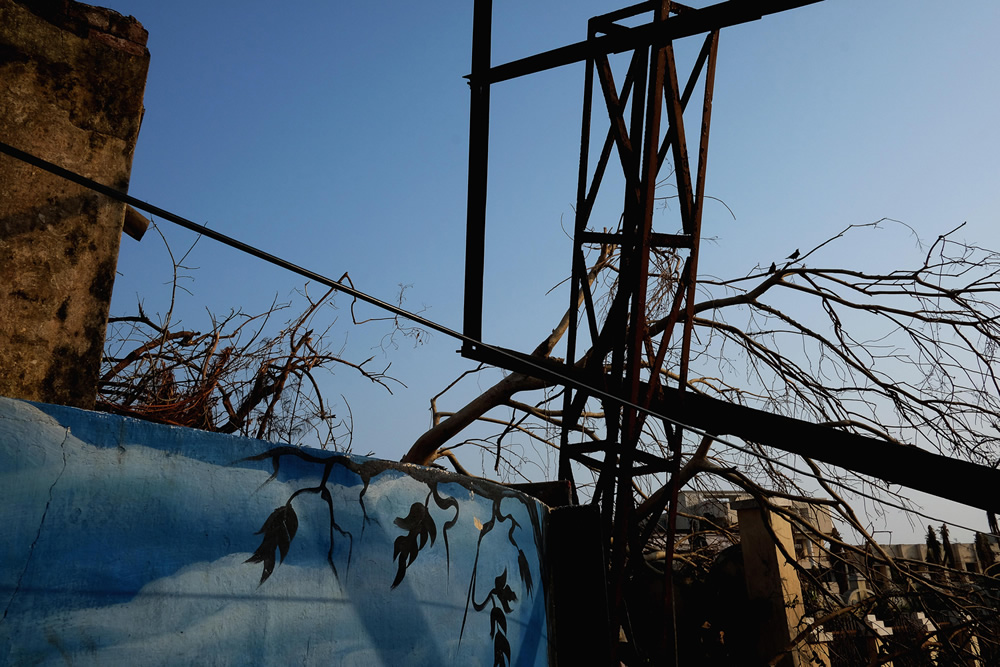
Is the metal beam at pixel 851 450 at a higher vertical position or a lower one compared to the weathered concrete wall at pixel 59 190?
lower

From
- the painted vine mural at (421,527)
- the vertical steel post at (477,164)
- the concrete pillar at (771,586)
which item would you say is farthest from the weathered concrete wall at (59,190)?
the concrete pillar at (771,586)

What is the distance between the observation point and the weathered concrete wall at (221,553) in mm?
2188

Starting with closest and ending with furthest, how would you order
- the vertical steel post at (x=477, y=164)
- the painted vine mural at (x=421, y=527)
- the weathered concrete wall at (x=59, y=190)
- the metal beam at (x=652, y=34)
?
the painted vine mural at (x=421, y=527), the weathered concrete wall at (x=59, y=190), the metal beam at (x=652, y=34), the vertical steel post at (x=477, y=164)

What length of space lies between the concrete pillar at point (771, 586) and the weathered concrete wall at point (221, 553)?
5349mm

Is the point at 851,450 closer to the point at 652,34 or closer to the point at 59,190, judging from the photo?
the point at 652,34

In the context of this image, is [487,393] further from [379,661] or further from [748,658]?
[379,661]

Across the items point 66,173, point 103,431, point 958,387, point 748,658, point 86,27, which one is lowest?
point 748,658

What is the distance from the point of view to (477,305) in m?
5.70

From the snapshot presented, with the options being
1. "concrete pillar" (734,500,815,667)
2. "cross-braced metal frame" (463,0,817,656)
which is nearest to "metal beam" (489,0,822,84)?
"cross-braced metal frame" (463,0,817,656)

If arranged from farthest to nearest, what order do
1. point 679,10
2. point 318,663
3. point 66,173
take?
point 679,10 → point 318,663 → point 66,173

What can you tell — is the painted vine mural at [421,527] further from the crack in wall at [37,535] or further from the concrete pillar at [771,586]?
the concrete pillar at [771,586]

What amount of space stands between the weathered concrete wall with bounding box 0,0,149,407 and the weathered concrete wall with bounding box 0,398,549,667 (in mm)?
1011

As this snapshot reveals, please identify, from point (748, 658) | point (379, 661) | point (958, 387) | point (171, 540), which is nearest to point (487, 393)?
point (748, 658)

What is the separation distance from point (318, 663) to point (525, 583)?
1.65 metres
